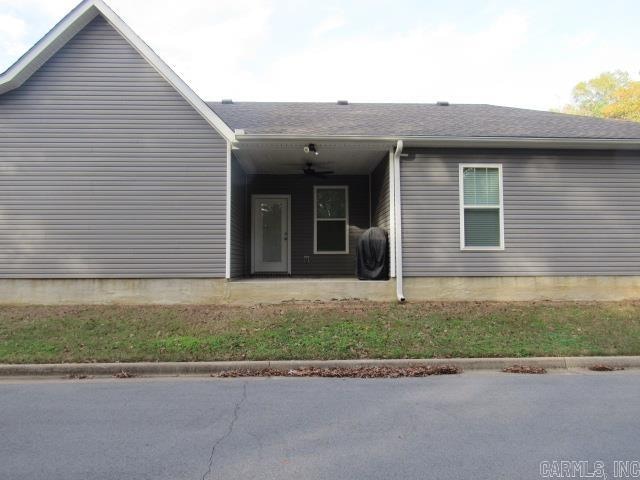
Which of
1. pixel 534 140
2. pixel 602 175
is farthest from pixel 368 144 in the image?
pixel 602 175

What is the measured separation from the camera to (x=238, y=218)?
1247 cm

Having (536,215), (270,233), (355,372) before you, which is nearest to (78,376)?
(355,372)

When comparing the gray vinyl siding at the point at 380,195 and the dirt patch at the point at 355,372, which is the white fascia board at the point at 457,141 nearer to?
the gray vinyl siding at the point at 380,195

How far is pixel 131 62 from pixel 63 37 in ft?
4.61

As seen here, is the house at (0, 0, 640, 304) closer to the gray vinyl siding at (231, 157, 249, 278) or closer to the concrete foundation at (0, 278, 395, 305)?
the concrete foundation at (0, 278, 395, 305)

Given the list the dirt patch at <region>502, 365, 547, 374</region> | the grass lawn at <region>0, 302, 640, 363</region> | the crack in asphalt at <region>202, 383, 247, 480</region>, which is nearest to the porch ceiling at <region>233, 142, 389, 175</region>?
the grass lawn at <region>0, 302, 640, 363</region>

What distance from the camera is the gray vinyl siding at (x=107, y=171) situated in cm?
1052

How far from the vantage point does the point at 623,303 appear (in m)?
10.7

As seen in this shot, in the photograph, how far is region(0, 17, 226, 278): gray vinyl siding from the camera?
10516mm

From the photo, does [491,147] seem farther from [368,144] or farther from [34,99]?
[34,99]

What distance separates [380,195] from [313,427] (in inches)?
337

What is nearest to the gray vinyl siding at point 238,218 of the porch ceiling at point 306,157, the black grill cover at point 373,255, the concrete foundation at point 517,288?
the porch ceiling at point 306,157

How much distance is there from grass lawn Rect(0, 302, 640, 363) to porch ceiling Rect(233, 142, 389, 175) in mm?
3473

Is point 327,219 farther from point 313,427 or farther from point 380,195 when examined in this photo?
point 313,427
